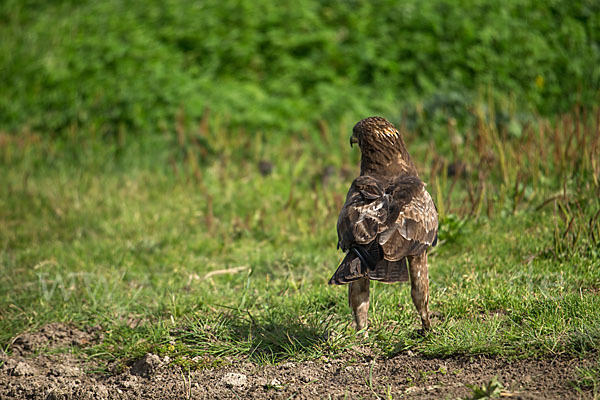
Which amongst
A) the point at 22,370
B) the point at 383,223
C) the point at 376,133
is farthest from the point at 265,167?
the point at 383,223

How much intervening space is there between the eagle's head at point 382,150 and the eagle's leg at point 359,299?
0.67m

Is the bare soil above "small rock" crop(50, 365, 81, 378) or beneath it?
above

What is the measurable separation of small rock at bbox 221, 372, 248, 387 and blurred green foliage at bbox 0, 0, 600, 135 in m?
4.53

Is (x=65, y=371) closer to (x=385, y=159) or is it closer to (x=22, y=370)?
(x=22, y=370)

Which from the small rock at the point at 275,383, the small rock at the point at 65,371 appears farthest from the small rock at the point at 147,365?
the small rock at the point at 275,383

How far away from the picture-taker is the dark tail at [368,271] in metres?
3.39

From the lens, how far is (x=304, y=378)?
145 inches

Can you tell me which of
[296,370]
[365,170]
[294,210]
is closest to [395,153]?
[365,170]

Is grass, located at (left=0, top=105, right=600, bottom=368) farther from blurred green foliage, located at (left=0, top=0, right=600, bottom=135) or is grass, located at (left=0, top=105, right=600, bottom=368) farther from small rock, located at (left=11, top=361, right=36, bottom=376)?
blurred green foliage, located at (left=0, top=0, right=600, bottom=135)

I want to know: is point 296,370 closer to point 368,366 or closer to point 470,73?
point 368,366

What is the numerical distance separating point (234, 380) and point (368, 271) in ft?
3.38

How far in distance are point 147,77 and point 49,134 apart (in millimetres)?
1406

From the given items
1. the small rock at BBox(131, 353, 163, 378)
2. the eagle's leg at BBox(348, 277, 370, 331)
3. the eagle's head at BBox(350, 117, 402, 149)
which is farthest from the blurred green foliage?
the eagle's leg at BBox(348, 277, 370, 331)

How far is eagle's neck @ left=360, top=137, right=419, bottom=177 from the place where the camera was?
393 cm
